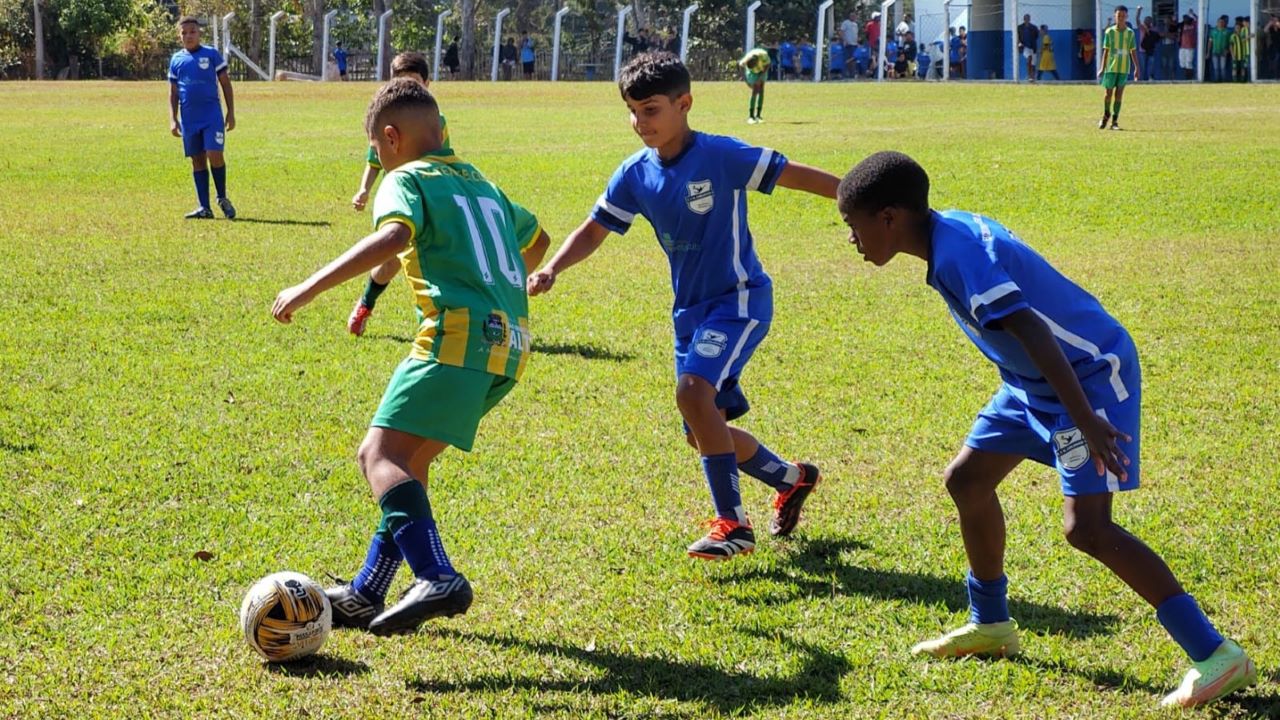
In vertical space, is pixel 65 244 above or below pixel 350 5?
below

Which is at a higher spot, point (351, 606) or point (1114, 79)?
point (1114, 79)

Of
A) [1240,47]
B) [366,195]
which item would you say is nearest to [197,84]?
[366,195]

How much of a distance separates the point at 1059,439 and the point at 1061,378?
303mm

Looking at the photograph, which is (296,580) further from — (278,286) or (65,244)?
(65,244)

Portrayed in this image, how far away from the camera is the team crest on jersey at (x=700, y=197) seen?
5.26 metres

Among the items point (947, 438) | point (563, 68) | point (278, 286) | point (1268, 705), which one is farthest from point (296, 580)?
point (563, 68)

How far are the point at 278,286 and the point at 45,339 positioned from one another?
2.37 metres

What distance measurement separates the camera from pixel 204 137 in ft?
50.1

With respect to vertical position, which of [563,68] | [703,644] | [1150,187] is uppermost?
[563,68]

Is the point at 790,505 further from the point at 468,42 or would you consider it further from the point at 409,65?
the point at 468,42

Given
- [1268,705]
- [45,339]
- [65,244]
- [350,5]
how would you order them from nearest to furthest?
[1268,705] → [45,339] → [65,244] → [350,5]

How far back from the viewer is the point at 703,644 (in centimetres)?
436

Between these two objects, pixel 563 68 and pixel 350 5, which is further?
pixel 350 5

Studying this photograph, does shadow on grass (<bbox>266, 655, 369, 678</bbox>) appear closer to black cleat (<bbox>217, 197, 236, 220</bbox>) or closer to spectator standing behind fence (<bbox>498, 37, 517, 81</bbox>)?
black cleat (<bbox>217, 197, 236, 220</bbox>)
